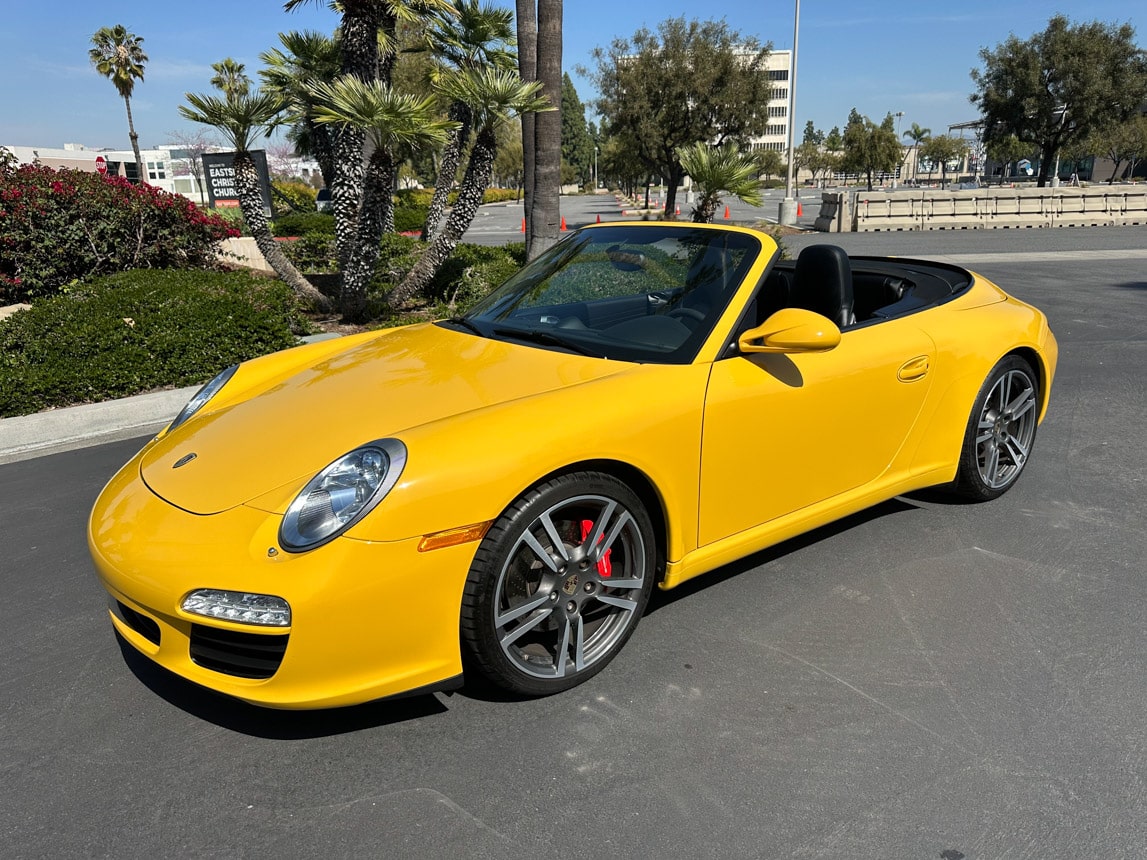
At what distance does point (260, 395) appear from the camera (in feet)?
10.6

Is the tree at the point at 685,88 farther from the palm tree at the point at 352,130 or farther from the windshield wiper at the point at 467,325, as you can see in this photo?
the windshield wiper at the point at 467,325

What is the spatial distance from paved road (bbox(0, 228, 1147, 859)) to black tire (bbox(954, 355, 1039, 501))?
0.44 meters

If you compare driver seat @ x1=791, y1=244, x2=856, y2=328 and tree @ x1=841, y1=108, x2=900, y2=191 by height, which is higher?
tree @ x1=841, y1=108, x2=900, y2=191

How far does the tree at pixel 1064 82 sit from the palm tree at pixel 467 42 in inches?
1287

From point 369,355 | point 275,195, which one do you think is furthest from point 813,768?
point 275,195

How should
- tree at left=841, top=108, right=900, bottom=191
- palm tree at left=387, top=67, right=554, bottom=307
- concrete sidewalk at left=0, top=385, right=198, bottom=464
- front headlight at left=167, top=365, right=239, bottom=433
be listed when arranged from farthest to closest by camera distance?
tree at left=841, top=108, right=900, bottom=191 < palm tree at left=387, top=67, right=554, bottom=307 < concrete sidewalk at left=0, top=385, right=198, bottom=464 < front headlight at left=167, top=365, right=239, bottom=433

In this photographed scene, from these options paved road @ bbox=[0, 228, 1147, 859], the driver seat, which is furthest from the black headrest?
paved road @ bbox=[0, 228, 1147, 859]

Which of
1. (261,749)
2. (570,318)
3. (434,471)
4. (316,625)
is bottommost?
(261,749)

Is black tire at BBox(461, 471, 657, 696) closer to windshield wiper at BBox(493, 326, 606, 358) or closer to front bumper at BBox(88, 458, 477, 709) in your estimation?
front bumper at BBox(88, 458, 477, 709)

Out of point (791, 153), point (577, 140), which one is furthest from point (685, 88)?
point (577, 140)

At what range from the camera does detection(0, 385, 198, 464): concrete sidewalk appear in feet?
18.7

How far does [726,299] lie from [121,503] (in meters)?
2.21

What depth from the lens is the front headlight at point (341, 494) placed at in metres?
2.21

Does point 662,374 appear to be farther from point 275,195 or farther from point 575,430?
point 275,195
